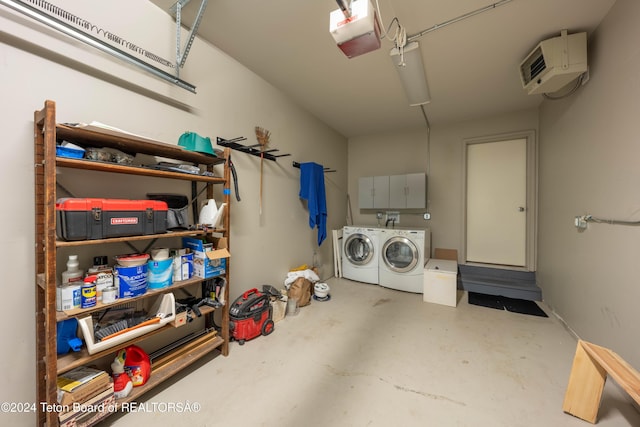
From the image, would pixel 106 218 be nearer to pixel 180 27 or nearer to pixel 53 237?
pixel 53 237

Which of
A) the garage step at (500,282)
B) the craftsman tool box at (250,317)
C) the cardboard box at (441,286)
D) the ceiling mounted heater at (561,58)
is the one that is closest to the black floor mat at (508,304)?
the garage step at (500,282)

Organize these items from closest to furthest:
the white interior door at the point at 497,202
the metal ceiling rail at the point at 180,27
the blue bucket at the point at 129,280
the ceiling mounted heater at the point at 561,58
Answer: the blue bucket at the point at 129,280 → the metal ceiling rail at the point at 180,27 → the ceiling mounted heater at the point at 561,58 → the white interior door at the point at 497,202

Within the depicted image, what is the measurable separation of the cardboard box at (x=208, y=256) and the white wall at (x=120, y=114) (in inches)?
18.4

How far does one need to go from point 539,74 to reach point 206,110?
294 cm

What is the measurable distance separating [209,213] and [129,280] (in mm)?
651

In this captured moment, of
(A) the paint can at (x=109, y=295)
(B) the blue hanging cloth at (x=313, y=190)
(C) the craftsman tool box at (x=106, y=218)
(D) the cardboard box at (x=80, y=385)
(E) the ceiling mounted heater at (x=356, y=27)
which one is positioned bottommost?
(D) the cardboard box at (x=80, y=385)

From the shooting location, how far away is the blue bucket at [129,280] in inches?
51.3

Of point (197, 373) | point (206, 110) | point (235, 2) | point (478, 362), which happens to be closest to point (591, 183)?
point (478, 362)

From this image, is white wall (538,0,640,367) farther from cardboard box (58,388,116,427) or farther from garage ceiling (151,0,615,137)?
cardboard box (58,388,116,427)

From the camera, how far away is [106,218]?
1217 millimetres

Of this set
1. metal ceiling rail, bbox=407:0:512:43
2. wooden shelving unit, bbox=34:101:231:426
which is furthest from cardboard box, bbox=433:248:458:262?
wooden shelving unit, bbox=34:101:231:426

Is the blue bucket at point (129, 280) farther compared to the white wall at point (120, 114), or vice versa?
the blue bucket at point (129, 280)

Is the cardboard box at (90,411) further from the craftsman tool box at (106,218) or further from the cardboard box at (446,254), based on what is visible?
the cardboard box at (446,254)

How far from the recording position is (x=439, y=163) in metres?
3.94
